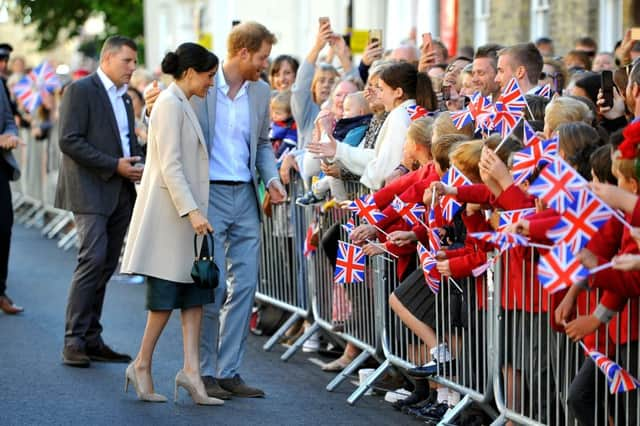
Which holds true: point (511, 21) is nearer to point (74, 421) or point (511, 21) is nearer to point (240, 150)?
point (240, 150)

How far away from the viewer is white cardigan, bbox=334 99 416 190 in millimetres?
9062

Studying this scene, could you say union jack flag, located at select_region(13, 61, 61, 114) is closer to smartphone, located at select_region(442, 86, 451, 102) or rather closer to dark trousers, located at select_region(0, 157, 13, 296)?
dark trousers, located at select_region(0, 157, 13, 296)

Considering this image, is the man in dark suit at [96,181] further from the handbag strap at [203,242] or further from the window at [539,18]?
the window at [539,18]

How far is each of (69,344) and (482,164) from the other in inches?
161

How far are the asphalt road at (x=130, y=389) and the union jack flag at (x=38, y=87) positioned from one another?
8.12 metres

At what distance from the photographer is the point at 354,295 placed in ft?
31.9

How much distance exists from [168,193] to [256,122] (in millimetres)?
928

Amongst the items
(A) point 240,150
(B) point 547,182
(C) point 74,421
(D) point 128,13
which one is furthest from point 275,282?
(D) point 128,13

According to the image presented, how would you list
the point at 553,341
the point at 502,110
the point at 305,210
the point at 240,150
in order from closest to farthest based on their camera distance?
the point at 553,341
the point at 502,110
the point at 240,150
the point at 305,210

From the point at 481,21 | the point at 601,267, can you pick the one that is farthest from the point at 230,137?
the point at 481,21

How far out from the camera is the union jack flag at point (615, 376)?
236 inches

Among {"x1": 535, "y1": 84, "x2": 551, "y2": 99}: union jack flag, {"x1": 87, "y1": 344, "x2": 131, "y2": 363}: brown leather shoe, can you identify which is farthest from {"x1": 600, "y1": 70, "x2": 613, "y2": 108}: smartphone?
{"x1": 87, "y1": 344, "x2": 131, "y2": 363}: brown leather shoe

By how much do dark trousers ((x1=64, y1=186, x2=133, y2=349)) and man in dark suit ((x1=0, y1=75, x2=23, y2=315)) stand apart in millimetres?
2412

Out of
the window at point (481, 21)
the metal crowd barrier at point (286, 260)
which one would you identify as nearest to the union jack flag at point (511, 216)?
the metal crowd barrier at point (286, 260)
